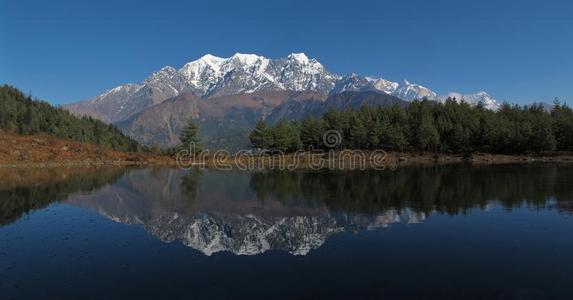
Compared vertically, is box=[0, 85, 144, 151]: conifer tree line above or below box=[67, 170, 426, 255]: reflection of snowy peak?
above

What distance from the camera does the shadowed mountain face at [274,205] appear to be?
2928 centimetres

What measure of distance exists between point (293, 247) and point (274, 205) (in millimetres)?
17370

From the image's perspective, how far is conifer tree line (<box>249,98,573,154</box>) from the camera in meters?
149

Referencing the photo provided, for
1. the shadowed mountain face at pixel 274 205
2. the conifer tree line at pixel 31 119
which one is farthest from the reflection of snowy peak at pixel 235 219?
the conifer tree line at pixel 31 119

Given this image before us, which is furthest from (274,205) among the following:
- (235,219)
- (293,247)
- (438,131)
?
(438,131)

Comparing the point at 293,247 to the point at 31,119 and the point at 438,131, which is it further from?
the point at 31,119

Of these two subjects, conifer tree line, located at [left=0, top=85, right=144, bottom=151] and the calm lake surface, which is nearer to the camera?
the calm lake surface

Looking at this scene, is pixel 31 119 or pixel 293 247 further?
pixel 31 119

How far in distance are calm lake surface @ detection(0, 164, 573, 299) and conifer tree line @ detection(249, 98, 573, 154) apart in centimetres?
10920

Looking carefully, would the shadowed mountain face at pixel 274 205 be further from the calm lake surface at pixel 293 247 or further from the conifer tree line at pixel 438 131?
the conifer tree line at pixel 438 131

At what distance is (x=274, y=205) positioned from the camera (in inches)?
1688

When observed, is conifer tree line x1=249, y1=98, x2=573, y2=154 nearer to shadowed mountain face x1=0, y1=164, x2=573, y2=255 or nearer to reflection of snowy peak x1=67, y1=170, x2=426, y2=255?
shadowed mountain face x1=0, y1=164, x2=573, y2=255

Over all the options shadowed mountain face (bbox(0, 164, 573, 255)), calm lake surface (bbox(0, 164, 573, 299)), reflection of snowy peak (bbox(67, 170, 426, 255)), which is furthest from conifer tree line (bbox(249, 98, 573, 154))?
reflection of snowy peak (bbox(67, 170, 426, 255))

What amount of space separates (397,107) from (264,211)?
152612mm
